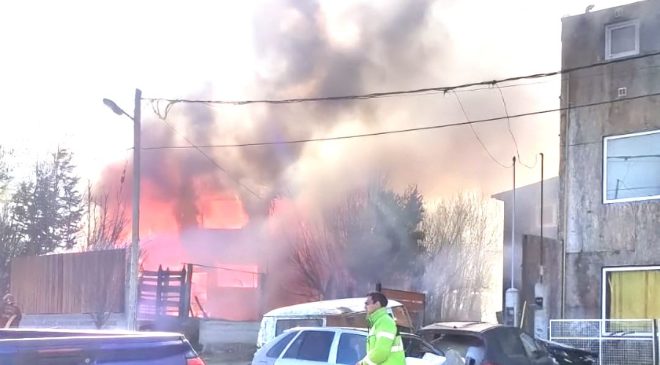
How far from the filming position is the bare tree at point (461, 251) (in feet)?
90.4

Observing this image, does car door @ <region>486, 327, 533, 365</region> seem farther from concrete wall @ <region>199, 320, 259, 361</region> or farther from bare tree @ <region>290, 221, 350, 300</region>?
bare tree @ <region>290, 221, 350, 300</region>

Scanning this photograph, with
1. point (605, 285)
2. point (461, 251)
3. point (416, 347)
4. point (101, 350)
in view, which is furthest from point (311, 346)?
point (461, 251)

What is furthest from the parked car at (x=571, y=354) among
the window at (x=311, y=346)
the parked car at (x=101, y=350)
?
the parked car at (x=101, y=350)

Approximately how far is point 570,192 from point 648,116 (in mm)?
1776

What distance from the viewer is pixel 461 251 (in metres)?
29.0

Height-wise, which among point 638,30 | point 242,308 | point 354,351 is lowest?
point 242,308

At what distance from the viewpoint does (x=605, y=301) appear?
11.9 meters

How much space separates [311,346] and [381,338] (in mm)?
2517

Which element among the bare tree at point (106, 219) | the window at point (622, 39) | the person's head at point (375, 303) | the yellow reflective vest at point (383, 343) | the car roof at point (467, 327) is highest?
the window at point (622, 39)

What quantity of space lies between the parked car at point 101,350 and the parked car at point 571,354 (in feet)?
26.2

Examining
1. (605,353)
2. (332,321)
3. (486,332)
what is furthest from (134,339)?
(605,353)

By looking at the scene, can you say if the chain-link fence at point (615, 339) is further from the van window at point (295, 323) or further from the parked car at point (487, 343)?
the van window at point (295, 323)

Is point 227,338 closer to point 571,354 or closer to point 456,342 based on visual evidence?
point 571,354

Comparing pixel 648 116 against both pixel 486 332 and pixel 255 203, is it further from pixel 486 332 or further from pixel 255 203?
pixel 255 203
